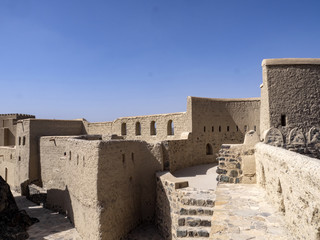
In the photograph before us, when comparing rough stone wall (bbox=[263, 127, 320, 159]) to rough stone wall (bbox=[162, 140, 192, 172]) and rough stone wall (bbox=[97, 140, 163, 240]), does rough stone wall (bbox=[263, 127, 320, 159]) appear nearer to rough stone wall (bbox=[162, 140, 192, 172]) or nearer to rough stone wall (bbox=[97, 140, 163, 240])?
rough stone wall (bbox=[97, 140, 163, 240])

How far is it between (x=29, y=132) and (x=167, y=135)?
10.3 metres

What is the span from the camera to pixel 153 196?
12.2m

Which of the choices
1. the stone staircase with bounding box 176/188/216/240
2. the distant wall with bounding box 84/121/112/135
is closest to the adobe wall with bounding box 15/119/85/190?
the distant wall with bounding box 84/121/112/135

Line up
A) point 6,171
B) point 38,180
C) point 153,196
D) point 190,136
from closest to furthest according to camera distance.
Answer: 1. point 153,196
2. point 190,136
3. point 38,180
4. point 6,171

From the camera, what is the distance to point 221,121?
659 inches

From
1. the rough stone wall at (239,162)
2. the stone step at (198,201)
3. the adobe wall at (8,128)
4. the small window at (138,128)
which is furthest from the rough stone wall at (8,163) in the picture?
the rough stone wall at (239,162)

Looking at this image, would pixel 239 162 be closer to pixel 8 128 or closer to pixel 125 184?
pixel 125 184

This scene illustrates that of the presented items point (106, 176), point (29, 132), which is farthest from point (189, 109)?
point (29, 132)

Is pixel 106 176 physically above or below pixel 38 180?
above

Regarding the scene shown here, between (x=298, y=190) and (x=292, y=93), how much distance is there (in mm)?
5956

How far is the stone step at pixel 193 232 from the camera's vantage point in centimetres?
764

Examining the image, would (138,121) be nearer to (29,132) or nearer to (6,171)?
(29,132)

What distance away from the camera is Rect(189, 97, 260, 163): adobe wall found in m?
16.1

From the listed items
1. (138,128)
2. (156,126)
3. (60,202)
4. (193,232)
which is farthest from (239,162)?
(138,128)
